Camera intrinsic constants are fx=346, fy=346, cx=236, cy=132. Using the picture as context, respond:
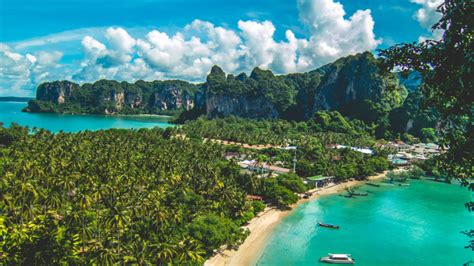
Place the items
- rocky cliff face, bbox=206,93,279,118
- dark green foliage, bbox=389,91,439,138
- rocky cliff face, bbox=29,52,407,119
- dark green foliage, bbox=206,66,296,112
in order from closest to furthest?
dark green foliage, bbox=389,91,439,138 < rocky cliff face, bbox=29,52,407,119 < dark green foliage, bbox=206,66,296,112 < rocky cliff face, bbox=206,93,279,118

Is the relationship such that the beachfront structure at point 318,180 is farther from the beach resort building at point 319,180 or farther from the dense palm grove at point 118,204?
the dense palm grove at point 118,204

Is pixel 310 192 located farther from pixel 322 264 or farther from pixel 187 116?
pixel 187 116

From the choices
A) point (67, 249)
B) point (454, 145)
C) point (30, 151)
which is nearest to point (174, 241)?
point (67, 249)

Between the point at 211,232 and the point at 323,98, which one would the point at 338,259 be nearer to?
the point at 211,232

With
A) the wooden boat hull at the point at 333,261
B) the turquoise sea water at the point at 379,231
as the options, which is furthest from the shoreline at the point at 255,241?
the wooden boat hull at the point at 333,261

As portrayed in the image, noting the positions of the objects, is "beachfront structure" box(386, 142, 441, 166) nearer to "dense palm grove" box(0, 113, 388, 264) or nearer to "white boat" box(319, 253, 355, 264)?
"dense palm grove" box(0, 113, 388, 264)

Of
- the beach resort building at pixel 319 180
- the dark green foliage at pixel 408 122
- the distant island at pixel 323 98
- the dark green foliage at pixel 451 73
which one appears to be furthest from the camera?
the distant island at pixel 323 98

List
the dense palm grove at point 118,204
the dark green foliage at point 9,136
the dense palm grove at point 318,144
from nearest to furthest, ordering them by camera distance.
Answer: the dense palm grove at point 118,204, the dense palm grove at point 318,144, the dark green foliage at point 9,136

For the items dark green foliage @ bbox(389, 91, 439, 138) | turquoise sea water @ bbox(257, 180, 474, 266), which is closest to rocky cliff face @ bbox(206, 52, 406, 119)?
dark green foliage @ bbox(389, 91, 439, 138)
